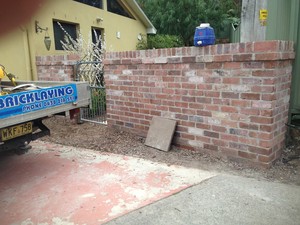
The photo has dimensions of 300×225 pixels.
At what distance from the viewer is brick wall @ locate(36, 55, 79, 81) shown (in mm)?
6305

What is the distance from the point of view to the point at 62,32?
8.62m

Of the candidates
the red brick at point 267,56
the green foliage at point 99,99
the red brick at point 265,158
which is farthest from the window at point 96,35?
the red brick at point 265,158

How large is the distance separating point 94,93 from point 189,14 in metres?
11.1

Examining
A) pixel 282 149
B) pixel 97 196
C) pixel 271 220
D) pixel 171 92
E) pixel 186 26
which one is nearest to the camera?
pixel 271 220

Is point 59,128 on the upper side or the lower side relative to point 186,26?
lower

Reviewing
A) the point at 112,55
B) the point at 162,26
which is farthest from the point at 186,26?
→ the point at 112,55

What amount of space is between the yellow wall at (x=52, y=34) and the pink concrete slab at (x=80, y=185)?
2170 mm

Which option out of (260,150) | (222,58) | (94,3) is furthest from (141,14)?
(260,150)

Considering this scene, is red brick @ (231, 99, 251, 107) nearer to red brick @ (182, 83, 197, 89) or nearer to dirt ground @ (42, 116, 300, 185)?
red brick @ (182, 83, 197, 89)

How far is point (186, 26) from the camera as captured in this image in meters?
15.7

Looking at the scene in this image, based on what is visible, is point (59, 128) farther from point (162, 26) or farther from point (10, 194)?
point (162, 26)

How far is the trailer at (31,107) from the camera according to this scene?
9.32 ft

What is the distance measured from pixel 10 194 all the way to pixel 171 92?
8.02 ft

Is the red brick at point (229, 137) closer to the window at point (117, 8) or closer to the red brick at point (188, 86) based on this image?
the red brick at point (188, 86)
